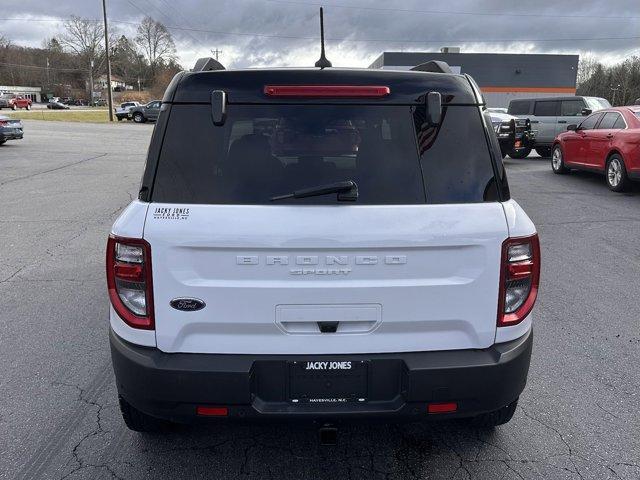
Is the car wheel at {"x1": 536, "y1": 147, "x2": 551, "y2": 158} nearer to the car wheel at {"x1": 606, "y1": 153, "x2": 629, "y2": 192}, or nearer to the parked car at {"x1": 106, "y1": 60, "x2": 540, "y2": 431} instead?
the car wheel at {"x1": 606, "y1": 153, "x2": 629, "y2": 192}

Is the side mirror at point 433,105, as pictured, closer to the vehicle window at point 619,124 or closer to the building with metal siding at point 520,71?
the vehicle window at point 619,124

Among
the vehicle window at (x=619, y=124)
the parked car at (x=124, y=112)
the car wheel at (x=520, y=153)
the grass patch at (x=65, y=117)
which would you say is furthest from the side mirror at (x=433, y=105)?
the parked car at (x=124, y=112)

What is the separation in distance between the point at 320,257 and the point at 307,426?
779 millimetres

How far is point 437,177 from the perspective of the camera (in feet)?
8.02

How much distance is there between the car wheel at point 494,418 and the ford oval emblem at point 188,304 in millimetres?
1632

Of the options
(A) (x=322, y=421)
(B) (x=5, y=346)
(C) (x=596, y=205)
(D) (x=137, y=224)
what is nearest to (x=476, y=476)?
(A) (x=322, y=421)

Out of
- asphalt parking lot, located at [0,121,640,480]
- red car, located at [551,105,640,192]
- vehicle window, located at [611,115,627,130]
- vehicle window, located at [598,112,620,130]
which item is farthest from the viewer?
vehicle window, located at [598,112,620,130]

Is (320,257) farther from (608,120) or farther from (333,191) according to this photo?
(608,120)

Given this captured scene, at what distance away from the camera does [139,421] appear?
113 inches

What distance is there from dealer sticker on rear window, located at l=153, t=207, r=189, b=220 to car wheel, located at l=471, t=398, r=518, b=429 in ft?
6.12

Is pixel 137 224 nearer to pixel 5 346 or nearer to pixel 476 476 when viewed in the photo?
pixel 476 476

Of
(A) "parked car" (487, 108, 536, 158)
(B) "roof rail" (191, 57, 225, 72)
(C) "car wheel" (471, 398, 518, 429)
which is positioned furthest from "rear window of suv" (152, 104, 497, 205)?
(A) "parked car" (487, 108, 536, 158)

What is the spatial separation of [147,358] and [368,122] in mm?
1421

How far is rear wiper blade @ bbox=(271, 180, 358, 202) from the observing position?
2369mm
